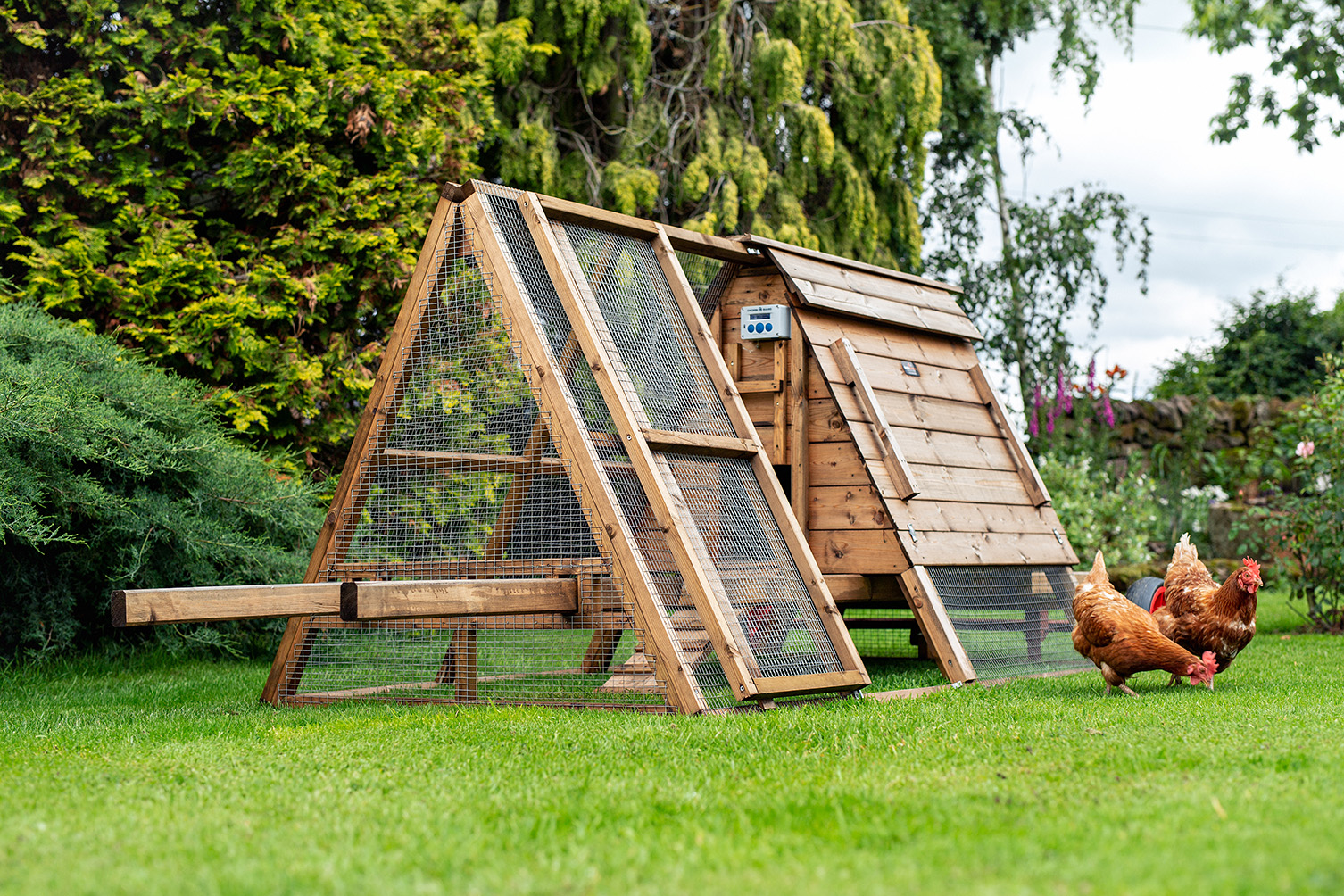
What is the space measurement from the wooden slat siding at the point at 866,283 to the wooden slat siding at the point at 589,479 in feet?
6.35

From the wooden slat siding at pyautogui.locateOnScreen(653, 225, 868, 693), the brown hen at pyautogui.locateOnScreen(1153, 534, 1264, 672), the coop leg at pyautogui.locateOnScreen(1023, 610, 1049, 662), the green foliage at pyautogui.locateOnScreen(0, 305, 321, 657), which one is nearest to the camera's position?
the wooden slat siding at pyautogui.locateOnScreen(653, 225, 868, 693)

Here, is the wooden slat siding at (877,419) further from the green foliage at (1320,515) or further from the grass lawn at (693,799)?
the green foliage at (1320,515)

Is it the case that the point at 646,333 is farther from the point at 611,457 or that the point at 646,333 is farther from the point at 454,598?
the point at 454,598

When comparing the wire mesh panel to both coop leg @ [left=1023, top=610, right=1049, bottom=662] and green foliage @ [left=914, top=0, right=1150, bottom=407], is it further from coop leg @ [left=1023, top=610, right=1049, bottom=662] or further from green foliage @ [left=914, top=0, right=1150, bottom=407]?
green foliage @ [left=914, top=0, right=1150, bottom=407]

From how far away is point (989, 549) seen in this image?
6.60 meters

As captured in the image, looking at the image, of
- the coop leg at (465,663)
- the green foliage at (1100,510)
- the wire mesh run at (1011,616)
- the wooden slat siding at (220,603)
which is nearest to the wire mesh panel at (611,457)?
the coop leg at (465,663)

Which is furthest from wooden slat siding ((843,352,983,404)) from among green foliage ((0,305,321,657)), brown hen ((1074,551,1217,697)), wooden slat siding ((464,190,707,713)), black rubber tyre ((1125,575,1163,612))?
green foliage ((0,305,321,657))

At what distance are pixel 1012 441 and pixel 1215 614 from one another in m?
2.23

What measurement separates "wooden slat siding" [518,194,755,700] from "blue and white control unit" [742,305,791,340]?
149 centimetres

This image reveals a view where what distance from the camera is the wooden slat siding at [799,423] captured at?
21.1 ft

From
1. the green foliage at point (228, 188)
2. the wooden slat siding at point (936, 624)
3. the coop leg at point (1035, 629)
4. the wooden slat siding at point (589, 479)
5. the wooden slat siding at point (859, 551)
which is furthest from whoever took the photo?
the green foliage at point (228, 188)

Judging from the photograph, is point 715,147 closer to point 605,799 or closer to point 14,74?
point 14,74

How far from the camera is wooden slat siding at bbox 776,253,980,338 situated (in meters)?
6.59

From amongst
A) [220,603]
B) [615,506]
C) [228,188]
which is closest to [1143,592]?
[615,506]
